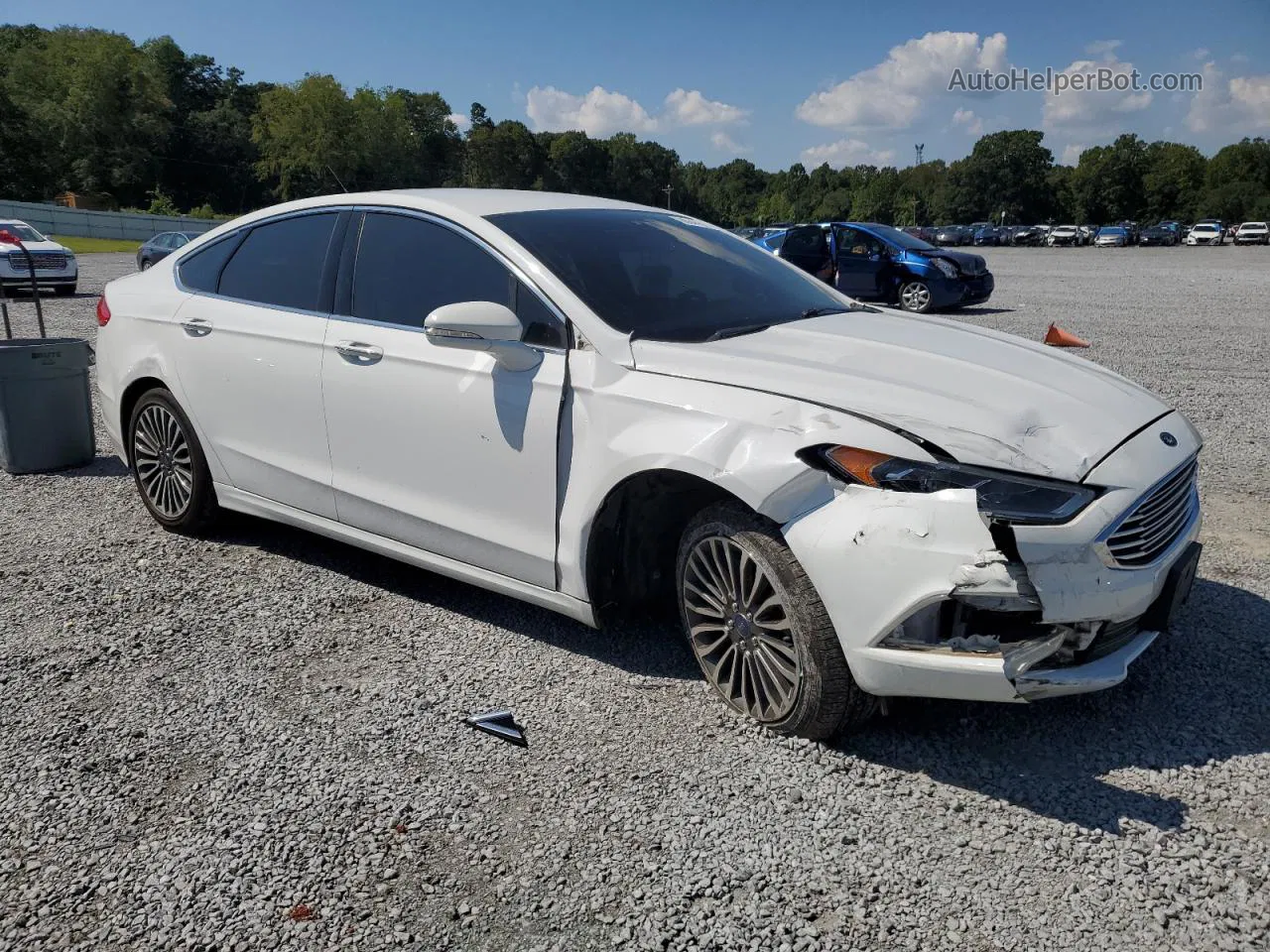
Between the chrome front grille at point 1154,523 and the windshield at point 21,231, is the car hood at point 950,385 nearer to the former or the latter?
the chrome front grille at point 1154,523

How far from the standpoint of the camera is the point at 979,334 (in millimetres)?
3924

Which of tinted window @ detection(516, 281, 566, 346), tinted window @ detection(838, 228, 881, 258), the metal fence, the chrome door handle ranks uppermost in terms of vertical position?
the metal fence

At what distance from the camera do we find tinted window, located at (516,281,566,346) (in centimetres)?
356

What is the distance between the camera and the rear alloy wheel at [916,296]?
1644 cm

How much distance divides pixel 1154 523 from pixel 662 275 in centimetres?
194

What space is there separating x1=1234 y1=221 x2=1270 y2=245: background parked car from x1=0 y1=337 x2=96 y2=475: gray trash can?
6944cm

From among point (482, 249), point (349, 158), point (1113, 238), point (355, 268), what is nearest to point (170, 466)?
point (355, 268)

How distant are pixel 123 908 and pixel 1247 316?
57.0ft

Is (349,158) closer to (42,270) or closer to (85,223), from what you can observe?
(85,223)

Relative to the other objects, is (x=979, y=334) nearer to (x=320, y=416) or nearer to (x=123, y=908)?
(x=320, y=416)

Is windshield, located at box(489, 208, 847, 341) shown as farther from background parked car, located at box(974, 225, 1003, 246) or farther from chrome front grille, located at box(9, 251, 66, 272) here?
background parked car, located at box(974, 225, 1003, 246)

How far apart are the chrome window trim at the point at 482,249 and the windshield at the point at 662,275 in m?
0.10

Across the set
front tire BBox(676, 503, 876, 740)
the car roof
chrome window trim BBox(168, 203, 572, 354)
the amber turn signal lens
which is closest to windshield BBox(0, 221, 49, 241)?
chrome window trim BBox(168, 203, 572, 354)

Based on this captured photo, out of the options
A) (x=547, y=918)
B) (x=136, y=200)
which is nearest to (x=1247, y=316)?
(x=547, y=918)
